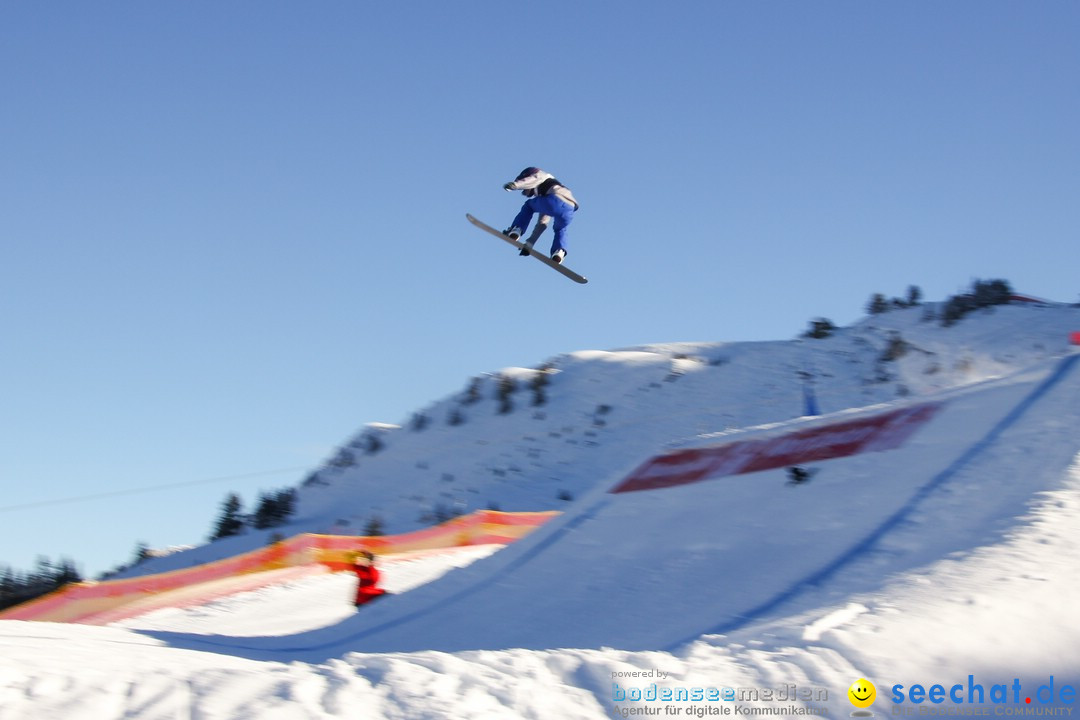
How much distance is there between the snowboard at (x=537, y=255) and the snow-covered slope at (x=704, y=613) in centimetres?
235

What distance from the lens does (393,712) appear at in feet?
13.0

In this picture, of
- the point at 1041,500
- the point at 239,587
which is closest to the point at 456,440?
the point at 239,587

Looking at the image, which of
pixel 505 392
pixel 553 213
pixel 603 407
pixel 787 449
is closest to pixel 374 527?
pixel 603 407

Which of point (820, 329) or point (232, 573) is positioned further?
point (820, 329)

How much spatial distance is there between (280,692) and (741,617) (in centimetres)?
363

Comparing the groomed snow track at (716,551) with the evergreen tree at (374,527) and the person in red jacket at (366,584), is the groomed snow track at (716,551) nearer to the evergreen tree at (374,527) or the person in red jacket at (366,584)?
the person in red jacket at (366,584)

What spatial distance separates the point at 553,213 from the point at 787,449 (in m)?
3.48

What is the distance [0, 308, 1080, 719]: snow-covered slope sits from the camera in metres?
4.19

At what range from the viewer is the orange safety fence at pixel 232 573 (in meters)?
13.2

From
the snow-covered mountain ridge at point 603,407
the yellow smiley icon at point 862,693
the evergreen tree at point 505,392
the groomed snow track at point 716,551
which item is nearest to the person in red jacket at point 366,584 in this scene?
the groomed snow track at point 716,551

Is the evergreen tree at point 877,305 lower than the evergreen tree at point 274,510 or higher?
higher

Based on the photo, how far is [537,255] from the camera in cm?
1073

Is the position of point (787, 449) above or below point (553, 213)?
below

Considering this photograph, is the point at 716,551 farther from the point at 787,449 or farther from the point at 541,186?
the point at 541,186
